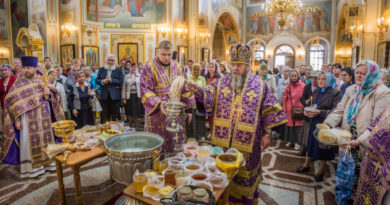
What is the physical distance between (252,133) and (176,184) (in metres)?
1.05

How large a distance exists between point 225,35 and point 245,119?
1906 cm

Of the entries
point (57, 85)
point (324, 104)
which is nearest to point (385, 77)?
point (324, 104)

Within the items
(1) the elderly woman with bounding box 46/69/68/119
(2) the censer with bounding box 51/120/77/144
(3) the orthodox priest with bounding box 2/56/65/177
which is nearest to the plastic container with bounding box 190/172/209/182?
(2) the censer with bounding box 51/120/77/144

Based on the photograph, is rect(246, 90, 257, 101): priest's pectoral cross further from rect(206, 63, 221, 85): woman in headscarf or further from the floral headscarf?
rect(206, 63, 221, 85): woman in headscarf

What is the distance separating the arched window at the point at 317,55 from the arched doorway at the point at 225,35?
630 centimetres

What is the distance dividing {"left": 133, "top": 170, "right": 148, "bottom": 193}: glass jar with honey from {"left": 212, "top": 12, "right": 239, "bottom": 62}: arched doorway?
16.1 meters

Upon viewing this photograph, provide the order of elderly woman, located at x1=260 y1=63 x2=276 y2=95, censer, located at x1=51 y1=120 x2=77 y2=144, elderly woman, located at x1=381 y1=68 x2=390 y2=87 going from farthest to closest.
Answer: elderly woman, located at x1=260 y1=63 x2=276 y2=95 < elderly woman, located at x1=381 y1=68 x2=390 y2=87 < censer, located at x1=51 y1=120 x2=77 y2=144

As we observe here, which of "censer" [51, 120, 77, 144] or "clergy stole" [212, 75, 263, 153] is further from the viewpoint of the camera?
"censer" [51, 120, 77, 144]

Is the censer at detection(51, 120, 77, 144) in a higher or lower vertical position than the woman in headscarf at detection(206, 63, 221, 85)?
lower

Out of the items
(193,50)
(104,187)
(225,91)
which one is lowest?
(104,187)

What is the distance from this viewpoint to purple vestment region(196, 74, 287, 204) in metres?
2.55

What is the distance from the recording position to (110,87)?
691cm

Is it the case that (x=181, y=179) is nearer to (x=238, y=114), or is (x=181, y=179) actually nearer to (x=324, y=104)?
(x=238, y=114)

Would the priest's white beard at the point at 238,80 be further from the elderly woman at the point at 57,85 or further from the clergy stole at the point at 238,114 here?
the elderly woman at the point at 57,85
